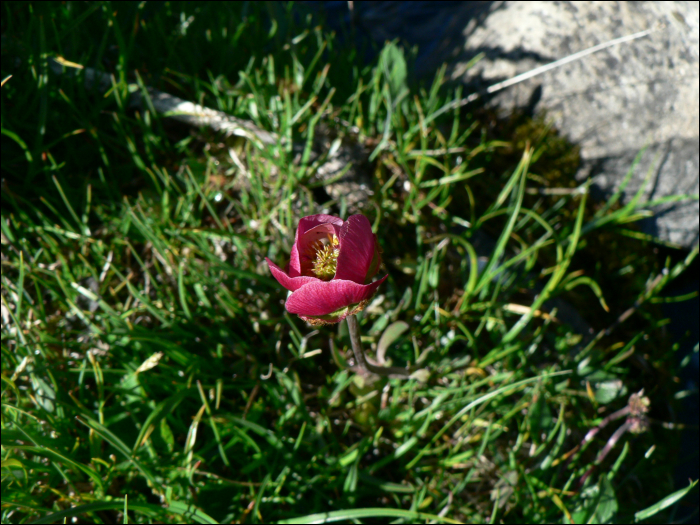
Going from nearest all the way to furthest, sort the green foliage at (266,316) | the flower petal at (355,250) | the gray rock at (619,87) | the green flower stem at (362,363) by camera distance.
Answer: the flower petal at (355,250)
the green flower stem at (362,363)
the green foliage at (266,316)
the gray rock at (619,87)

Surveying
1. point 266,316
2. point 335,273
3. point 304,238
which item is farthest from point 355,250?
point 266,316

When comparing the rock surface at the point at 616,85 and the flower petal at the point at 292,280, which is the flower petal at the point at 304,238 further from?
the rock surface at the point at 616,85

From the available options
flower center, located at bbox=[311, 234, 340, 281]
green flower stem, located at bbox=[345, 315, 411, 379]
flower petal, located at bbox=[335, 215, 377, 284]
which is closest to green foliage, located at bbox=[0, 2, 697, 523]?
green flower stem, located at bbox=[345, 315, 411, 379]

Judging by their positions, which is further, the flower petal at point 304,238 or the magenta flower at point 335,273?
the flower petal at point 304,238

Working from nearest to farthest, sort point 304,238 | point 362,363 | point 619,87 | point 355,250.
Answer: point 355,250 < point 304,238 < point 362,363 < point 619,87

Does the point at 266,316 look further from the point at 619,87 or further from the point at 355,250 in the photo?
the point at 619,87

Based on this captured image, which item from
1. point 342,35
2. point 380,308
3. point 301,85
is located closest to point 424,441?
point 380,308

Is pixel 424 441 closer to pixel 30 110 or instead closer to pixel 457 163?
pixel 457 163

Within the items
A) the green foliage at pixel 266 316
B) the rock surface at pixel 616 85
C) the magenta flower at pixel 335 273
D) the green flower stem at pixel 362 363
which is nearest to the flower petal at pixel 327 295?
the magenta flower at pixel 335 273
